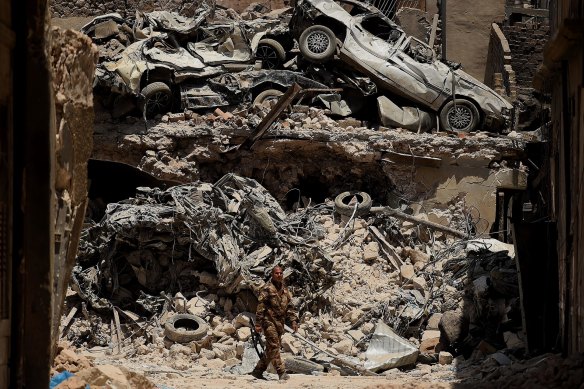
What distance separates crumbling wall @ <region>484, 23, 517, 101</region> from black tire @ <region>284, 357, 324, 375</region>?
12764mm

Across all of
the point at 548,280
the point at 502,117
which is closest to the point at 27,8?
the point at 548,280

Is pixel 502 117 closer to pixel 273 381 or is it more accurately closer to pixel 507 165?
pixel 507 165

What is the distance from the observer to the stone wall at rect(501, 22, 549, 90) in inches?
1091

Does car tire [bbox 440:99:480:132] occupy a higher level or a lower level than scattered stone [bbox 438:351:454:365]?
higher

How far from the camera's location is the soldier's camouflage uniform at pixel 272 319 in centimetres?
1300

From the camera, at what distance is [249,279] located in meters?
16.3

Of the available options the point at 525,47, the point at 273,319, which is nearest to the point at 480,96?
the point at 525,47

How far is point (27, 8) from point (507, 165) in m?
14.3

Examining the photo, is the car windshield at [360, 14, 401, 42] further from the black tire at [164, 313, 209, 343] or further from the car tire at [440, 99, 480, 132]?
the black tire at [164, 313, 209, 343]

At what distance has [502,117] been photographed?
856 inches

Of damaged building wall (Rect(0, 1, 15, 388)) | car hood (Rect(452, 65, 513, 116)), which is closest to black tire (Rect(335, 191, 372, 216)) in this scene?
car hood (Rect(452, 65, 513, 116))

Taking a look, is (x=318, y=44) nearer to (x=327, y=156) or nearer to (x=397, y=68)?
(x=397, y=68)

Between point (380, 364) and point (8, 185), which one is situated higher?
point (8, 185)

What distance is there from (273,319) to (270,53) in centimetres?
1079
